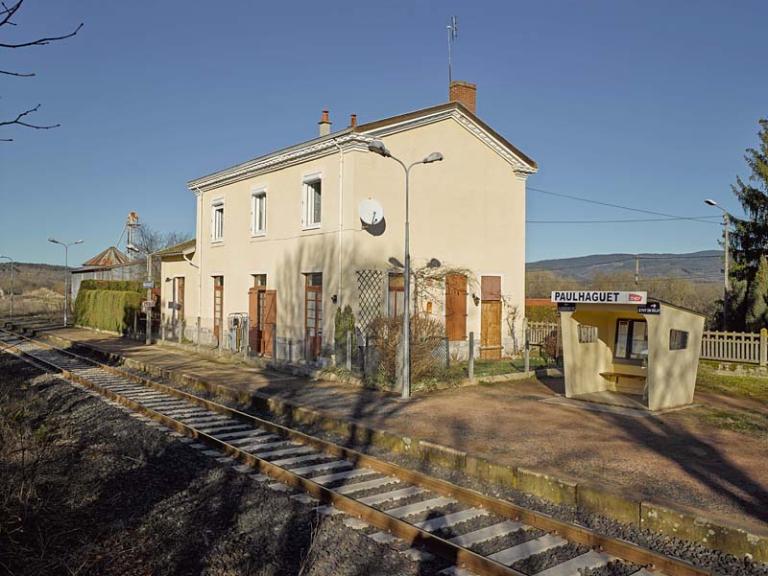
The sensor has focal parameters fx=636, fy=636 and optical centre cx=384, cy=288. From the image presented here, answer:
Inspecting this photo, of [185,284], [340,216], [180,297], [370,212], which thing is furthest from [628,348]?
[180,297]

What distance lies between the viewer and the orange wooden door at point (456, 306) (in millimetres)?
19812

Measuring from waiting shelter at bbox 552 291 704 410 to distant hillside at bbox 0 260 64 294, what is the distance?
9004 centimetres

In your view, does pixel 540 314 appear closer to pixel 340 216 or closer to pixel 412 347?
pixel 340 216

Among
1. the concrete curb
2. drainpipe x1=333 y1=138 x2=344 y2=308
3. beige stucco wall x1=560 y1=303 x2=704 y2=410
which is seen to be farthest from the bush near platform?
beige stucco wall x1=560 y1=303 x2=704 y2=410

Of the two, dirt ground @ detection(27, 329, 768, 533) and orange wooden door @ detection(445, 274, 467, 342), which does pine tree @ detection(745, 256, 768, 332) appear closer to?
dirt ground @ detection(27, 329, 768, 533)

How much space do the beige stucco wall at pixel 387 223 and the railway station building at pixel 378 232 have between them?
4cm

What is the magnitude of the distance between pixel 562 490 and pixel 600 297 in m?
5.80

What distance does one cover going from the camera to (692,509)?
646 centimetres

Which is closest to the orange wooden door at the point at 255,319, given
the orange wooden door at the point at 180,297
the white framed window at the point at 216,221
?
the white framed window at the point at 216,221

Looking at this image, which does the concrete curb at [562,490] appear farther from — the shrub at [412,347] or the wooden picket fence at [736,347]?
the wooden picket fence at [736,347]

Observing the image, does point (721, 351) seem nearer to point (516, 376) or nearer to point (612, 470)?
point (516, 376)

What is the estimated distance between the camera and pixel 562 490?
718cm

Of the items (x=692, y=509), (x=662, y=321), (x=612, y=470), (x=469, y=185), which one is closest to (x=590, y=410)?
(x=662, y=321)

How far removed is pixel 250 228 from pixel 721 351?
52.4 ft
